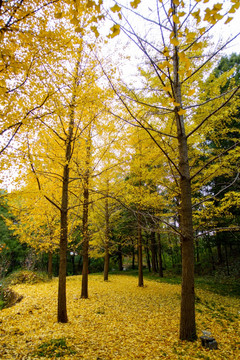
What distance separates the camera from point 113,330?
4.65m

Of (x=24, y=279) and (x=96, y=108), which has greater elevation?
(x=96, y=108)

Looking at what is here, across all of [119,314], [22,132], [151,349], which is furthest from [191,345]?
[22,132]

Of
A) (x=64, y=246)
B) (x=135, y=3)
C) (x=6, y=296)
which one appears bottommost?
(x=6, y=296)

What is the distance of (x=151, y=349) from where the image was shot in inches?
146

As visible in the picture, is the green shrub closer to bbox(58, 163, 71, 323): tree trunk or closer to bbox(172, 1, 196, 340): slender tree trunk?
bbox(58, 163, 71, 323): tree trunk

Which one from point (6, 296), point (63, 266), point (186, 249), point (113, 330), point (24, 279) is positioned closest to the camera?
point (186, 249)

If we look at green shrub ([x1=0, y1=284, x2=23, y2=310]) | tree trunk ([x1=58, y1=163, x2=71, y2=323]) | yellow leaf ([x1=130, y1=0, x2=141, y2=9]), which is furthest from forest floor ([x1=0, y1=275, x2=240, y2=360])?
yellow leaf ([x1=130, y1=0, x2=141, y2=9])

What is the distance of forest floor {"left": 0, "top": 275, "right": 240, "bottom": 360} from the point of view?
11.3 feet

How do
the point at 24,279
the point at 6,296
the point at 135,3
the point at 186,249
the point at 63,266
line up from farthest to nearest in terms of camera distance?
1. the point at 24,279
2. the point at 6,296
3. the point at 63,266
4. the point at 186,249
5. the point at 135,3

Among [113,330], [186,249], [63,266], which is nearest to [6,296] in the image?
[63,266]

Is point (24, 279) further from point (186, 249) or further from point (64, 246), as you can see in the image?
point (186, 249)

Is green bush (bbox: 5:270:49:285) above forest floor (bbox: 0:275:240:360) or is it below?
below

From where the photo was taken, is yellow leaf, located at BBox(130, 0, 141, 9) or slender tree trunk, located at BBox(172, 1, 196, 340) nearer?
yellow leaf, located at BBox(130, 0, 141, 9)

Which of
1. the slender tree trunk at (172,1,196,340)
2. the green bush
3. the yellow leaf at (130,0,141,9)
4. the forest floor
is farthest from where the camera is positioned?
the green bush
